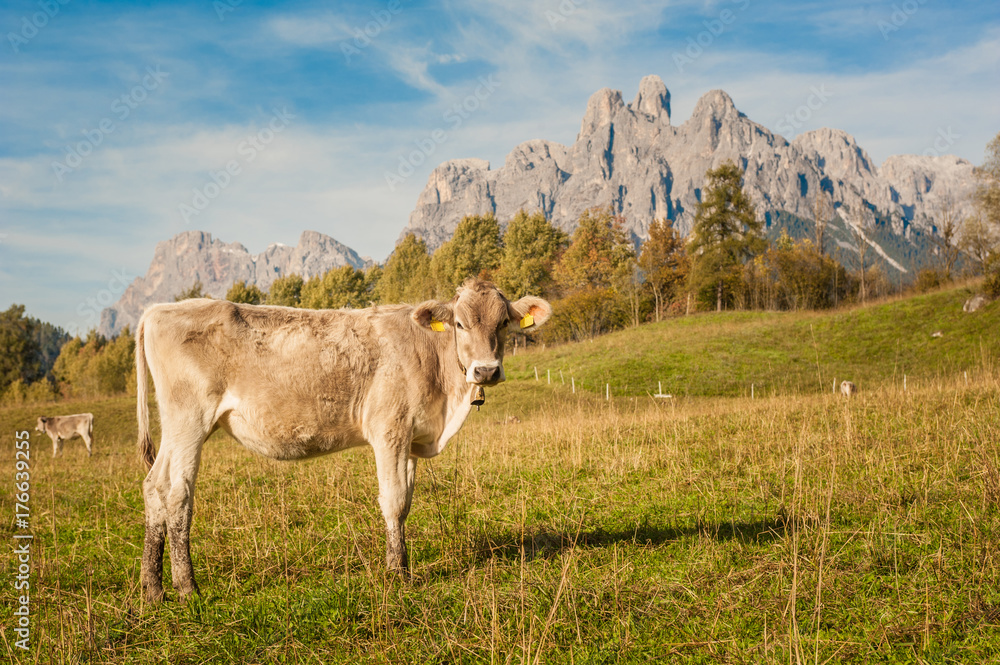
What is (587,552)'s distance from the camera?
16.5ft

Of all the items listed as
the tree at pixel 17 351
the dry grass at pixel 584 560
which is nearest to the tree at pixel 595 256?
the dry grass at pixel 584 560

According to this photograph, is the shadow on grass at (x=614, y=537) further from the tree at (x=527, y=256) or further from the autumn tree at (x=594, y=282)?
the tree at (x=527, y=256)

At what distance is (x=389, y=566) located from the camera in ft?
16.2

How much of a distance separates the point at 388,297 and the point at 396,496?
59434 millimetres

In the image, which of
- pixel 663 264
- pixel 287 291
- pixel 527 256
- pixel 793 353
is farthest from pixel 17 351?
pixel 793 353

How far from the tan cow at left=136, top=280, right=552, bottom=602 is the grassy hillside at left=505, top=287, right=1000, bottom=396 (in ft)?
69.6

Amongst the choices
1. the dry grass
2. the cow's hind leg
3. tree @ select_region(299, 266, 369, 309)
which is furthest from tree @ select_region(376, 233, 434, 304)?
the cow's hind leg

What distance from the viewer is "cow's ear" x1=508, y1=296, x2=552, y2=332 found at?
19.6ft

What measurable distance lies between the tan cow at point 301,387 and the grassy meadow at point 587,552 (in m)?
0.67

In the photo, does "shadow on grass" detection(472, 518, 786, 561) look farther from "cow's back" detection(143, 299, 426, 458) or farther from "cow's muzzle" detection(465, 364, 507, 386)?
"cow's back" detection(143, 299, 426, 458)

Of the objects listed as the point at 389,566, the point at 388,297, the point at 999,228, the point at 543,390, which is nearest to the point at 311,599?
the point at 389,566

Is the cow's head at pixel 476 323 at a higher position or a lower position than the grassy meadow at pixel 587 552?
higher

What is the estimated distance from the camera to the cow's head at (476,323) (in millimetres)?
5035

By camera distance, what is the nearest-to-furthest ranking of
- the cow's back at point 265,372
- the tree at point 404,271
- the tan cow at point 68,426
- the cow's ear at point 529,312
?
the cow's back at point 265,372, the cow's ear at point 529,312, the tan cow at point 68,426, the tree at point 404,271
